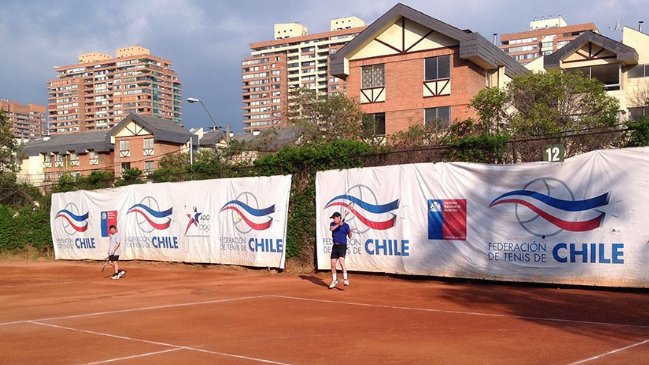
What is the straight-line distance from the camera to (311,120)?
34031 millimetres

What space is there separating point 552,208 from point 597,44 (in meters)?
30.3

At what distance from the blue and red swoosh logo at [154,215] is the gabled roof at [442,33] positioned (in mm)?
16607

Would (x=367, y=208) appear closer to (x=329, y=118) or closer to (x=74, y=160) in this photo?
(x=329, y=118)

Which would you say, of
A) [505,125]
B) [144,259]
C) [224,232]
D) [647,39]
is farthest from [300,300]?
[647,39]

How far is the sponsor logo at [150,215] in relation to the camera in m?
22.9

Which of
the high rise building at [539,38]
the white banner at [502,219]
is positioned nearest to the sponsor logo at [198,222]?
the white banner at [502,219]

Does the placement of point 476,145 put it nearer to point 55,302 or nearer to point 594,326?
point 594,326

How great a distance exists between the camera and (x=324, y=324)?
10.5m

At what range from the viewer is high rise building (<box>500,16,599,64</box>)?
158 m

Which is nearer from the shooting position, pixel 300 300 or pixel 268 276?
pixel 300 300

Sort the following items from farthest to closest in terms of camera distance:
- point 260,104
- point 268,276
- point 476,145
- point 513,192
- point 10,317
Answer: point 260,104 → point 268,276 → point 476,145 → point 513,192 → point 10,317

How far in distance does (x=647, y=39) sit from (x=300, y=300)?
36.8 m

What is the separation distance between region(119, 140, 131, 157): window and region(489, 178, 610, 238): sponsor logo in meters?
62.8

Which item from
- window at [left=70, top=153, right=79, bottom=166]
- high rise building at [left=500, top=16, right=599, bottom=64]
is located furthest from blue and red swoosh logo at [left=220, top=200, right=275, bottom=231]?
high rise building at [left=500, top=16, right=599, bottom=64]
